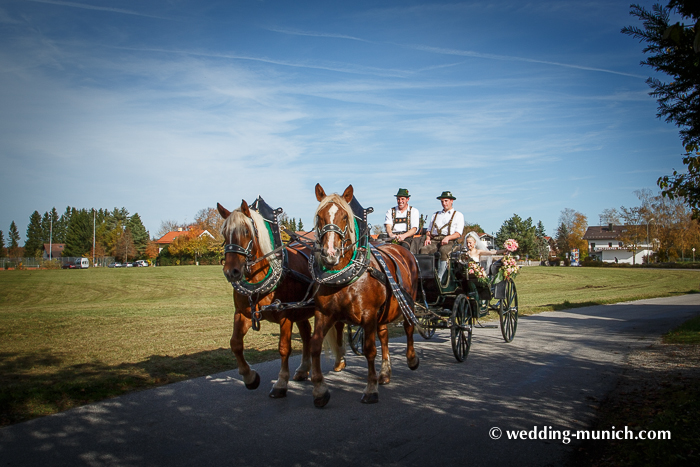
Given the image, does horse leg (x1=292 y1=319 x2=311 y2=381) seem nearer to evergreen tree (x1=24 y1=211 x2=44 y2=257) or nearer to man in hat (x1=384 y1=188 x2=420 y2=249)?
man in hat (x1=384 y1=188 x2=420 y2=249)

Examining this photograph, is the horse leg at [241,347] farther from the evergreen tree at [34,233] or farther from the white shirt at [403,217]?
the evergreen tree at [34,233]

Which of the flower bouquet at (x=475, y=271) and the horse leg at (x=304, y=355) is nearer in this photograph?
the horse leg at (x=304, y=355)

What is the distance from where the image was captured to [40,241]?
12012 cm

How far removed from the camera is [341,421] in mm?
5156

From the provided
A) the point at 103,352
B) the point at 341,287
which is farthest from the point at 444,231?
the point at 103,352

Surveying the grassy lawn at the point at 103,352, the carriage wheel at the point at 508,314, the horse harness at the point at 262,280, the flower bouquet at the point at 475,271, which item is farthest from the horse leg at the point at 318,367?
the carriage wheel at the point at 508,314

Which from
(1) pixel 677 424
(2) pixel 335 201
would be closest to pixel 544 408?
(1) pixel 677 424

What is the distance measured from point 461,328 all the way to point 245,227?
4199 mm

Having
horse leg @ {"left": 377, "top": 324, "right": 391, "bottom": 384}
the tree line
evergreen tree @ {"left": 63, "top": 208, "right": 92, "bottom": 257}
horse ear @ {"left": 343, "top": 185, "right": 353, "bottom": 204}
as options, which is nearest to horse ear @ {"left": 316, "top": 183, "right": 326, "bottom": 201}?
horse ear @ {"left": 343, "top": 185, "right": 353, "bottom": 204}

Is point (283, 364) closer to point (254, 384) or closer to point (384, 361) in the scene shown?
point (254, 384)

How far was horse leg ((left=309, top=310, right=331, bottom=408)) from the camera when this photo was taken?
5625 mm

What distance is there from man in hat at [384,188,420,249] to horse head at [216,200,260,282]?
340 centimetres

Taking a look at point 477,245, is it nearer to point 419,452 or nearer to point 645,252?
point 419,452

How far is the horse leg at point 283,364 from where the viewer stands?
6098mm
